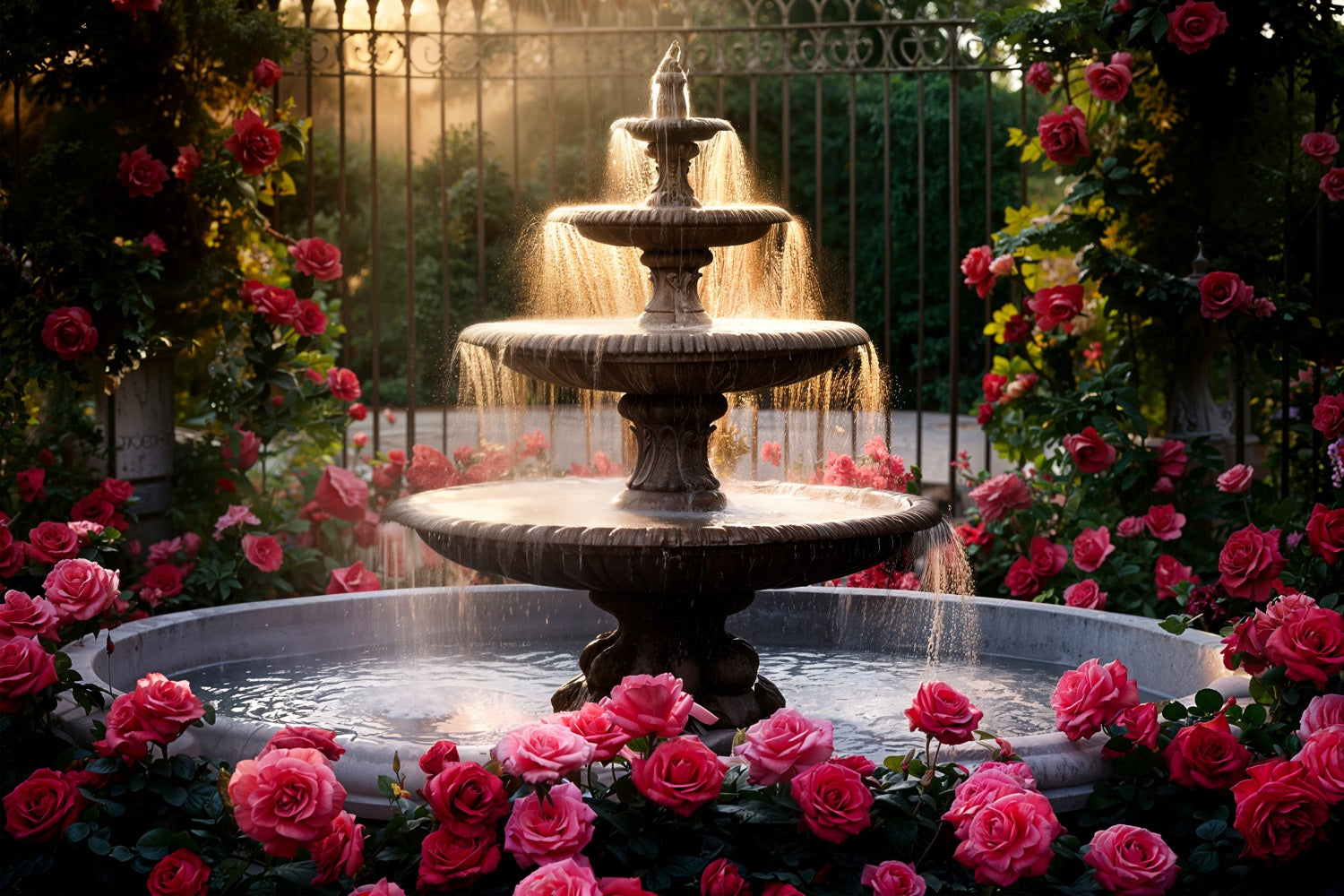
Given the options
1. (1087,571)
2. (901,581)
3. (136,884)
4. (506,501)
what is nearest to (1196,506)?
(1087,571)

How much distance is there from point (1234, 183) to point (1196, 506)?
124 cm

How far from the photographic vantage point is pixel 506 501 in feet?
13.8

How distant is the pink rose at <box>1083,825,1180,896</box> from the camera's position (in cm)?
269

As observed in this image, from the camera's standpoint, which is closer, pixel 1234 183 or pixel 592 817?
pixel 592 817

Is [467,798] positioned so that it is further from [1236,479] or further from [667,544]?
[1236,479]

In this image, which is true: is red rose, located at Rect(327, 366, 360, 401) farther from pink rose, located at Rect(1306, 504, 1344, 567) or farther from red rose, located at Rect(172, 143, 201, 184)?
pink rose, located at Rect(1306, 504, 1344, 567)

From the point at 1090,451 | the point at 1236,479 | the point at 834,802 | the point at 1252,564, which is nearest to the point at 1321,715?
the point at 1252,564

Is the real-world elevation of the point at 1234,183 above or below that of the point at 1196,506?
above

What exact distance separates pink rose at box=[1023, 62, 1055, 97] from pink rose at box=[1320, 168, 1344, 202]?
105 cm

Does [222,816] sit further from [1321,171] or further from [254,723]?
[1321,171]

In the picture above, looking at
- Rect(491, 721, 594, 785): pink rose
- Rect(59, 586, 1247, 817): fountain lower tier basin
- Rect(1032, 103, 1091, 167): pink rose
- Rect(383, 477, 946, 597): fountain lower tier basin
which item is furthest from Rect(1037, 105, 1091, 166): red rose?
Rect(491, 721, 594, 785): pink rose

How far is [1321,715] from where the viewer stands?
3039 millimetres

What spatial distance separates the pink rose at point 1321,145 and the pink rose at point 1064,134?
2.44 feet

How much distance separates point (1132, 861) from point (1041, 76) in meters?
3.77
